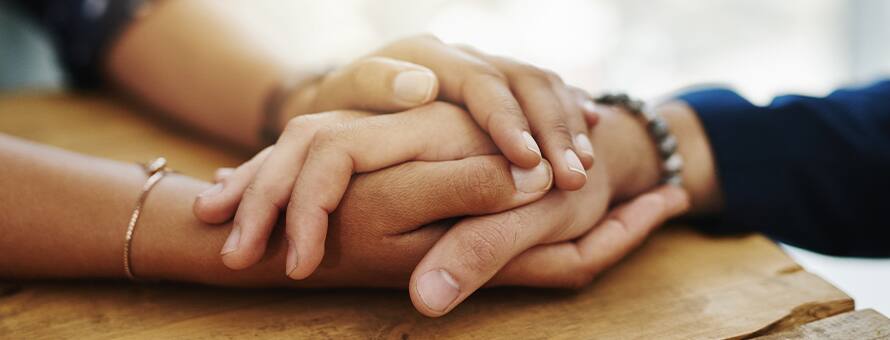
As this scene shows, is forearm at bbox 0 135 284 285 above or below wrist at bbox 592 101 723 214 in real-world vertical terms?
above

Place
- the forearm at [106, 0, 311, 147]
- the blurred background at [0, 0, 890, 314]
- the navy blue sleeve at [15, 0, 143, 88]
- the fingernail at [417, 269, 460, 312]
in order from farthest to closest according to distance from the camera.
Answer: the blurred background at [0, 0, 890, 314] < the navy blue sleeve at [15, 0, 143, 88] < the forearm at [106, 0, 311, 147] < the fingernail at [417, 269, 460, 312]

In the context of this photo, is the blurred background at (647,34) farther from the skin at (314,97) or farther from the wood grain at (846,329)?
the wood grain at (846,329)

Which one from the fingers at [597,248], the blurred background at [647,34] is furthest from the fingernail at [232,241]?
the blurred background at [647,34]

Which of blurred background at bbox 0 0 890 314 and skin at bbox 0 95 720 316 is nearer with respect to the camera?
skin at bbox 0 95 720 316

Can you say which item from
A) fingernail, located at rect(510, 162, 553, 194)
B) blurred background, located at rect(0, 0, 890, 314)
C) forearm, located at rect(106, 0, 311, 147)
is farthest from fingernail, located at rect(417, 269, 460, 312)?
blurred background, located at rect(0, 0, 890, 314)

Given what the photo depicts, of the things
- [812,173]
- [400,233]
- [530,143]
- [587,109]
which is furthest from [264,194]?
[812,173]

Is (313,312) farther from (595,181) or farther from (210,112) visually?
(210,112)

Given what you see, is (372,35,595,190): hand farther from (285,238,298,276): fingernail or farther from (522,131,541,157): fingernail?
(285,238,298,276): fingernail
